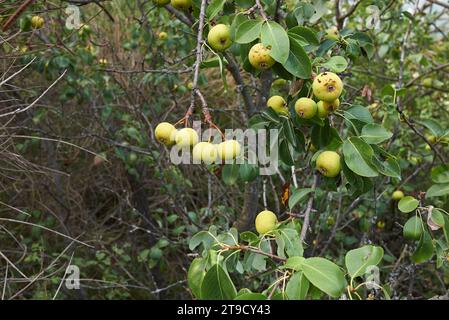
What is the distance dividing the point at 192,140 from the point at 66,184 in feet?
8.41

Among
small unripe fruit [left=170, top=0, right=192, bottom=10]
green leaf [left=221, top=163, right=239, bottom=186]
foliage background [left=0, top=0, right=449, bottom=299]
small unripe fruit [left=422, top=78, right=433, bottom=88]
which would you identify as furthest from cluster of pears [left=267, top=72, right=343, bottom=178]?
small unripe fruit [left=422, top=78, right=433, bottom=88]

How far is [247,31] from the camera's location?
1.21 m

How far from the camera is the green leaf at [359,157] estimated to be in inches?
49.4

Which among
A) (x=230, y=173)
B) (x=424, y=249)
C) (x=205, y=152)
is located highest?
(x=205, y=152)

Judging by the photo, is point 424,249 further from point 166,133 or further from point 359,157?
point 166,133

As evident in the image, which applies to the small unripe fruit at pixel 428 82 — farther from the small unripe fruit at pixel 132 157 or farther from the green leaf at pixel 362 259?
the green leaf at pixel 362 259

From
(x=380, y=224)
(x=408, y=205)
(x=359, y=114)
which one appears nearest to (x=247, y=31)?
(x=359, y=114)

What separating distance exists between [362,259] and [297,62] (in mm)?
506

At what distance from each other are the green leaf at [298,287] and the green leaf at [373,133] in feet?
1.64

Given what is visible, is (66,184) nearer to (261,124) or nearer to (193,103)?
(261,124)

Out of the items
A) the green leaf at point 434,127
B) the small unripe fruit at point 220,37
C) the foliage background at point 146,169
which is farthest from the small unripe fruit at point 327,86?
the foliage background at point 146,169

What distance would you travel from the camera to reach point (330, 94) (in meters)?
1.25

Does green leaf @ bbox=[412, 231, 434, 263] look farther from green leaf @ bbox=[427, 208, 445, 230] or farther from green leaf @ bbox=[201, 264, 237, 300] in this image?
green leaf @ bbox=[201, 264, 237, 300]
